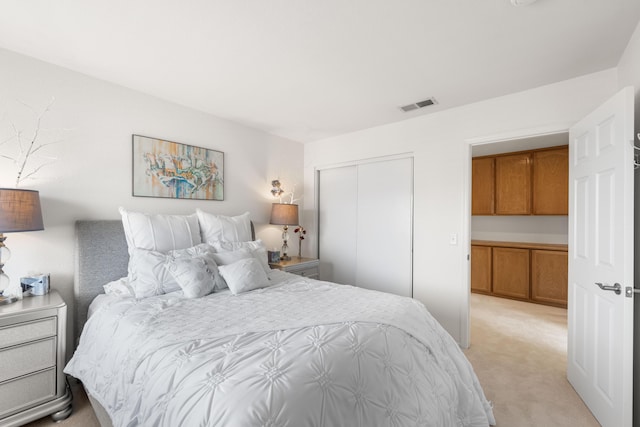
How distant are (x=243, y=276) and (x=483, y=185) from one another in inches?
182

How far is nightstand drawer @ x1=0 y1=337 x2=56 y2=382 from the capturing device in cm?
162

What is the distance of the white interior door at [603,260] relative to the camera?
1.57m

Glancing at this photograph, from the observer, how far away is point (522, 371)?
2.44 m

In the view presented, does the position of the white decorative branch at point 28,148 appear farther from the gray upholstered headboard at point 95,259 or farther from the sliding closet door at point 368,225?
the sliding closet door at point 368,225

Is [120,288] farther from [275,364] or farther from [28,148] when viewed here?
[275,364]

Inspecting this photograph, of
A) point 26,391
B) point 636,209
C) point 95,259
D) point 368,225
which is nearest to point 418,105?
point 368,225

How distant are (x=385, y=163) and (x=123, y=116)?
109 inches

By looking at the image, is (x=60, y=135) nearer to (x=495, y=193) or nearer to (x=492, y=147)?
(x=492, y=147)

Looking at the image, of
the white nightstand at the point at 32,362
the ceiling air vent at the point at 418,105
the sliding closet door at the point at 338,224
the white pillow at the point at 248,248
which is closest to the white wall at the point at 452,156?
the ceiling air vent at the point at 418,105

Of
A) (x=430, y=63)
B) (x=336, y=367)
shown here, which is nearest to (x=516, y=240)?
(x=430, y=63)

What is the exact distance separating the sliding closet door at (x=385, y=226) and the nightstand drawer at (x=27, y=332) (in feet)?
9.95

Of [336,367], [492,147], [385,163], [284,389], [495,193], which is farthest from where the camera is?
[495,193]

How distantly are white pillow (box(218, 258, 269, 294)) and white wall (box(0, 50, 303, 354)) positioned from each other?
3.71 feet

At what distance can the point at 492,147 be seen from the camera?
450 centimetres
